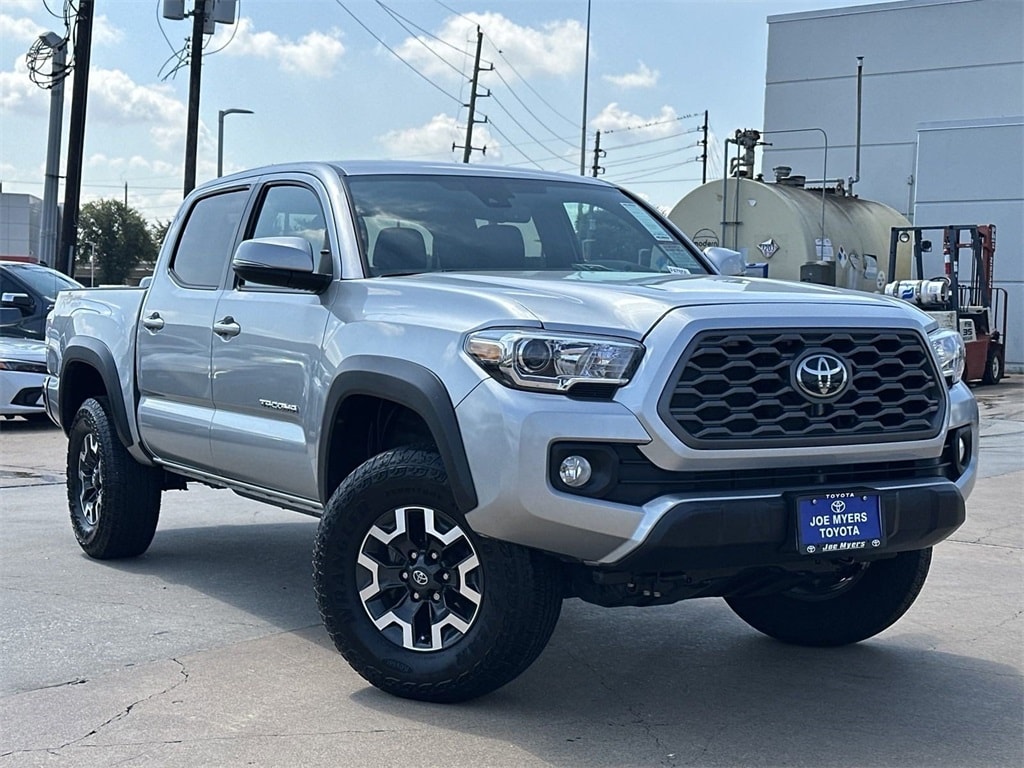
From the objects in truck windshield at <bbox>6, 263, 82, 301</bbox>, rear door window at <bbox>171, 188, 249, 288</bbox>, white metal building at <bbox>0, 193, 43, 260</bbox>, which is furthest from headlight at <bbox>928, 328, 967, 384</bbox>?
white metal building at <bbox>0, 193, 43, 260</bbox>

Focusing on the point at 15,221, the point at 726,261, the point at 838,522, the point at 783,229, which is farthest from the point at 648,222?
the point at 15,221

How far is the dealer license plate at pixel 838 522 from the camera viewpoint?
4258 mm

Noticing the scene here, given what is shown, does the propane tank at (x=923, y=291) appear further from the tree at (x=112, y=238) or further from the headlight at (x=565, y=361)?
the tree at (x=112, y=238)

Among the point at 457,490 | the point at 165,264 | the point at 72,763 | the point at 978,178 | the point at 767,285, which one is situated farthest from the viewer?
the point at 978,178

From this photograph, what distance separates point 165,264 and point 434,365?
9.43 ft

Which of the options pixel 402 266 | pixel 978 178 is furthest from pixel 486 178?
pixel 978 178

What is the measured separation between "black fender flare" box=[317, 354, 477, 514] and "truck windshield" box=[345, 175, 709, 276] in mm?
585

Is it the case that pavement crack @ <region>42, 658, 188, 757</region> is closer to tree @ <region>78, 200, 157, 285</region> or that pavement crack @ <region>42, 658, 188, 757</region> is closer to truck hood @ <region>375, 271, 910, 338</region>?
truck hood @ <region>375, 271, 910, 338</region>

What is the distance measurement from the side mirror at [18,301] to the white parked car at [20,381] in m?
1.04

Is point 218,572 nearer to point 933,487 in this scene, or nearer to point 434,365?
point 434,365

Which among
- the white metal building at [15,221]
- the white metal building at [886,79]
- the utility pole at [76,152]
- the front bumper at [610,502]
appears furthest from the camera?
the white metal building at [15,221]

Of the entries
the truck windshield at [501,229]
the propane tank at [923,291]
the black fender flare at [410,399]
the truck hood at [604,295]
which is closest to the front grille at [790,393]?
the truck hood at [604,295]

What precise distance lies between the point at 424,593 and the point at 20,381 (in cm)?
1034

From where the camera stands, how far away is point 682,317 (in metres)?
4.25
